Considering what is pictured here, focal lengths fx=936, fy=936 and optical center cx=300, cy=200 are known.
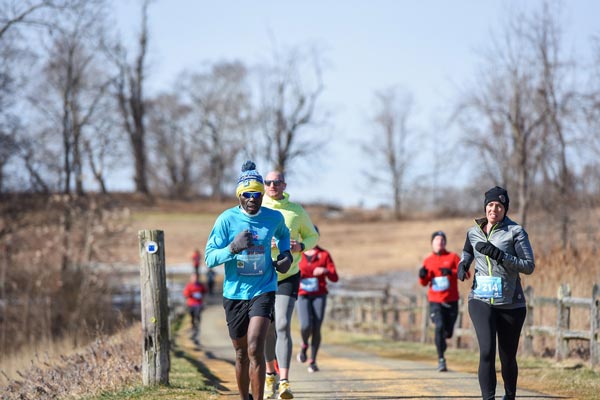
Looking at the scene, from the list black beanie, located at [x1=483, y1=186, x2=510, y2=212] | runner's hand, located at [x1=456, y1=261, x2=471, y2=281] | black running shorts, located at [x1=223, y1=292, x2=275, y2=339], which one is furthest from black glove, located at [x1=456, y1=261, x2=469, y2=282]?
black running shorts, located at [x1=223, y1=292, x2=275, y2=339]

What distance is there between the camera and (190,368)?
13273 millimetres

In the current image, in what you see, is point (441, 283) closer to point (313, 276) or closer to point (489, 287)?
point (313, 276)

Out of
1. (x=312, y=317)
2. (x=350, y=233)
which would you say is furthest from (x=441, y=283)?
(x=350, y=233)

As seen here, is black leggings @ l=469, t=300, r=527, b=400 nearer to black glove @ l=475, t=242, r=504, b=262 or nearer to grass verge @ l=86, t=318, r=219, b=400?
black glove @ l=475, t=242, r=504, b=262

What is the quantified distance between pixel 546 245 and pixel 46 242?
55.0 feet

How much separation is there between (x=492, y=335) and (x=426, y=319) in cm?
1339

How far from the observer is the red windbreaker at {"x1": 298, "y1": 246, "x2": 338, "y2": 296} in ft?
43.7

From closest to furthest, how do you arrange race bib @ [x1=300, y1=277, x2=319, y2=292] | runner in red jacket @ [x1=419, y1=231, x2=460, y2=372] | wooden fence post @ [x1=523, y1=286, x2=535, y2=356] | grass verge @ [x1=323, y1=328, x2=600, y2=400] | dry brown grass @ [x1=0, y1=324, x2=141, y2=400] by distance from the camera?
dry brown grass @ [x1=0, y1=324, x2=141, y2=400], grass verge @ [x1=323, y1=328, x2=600, y2=400], race bib @ [x1=300, y1=277, x2=319, y2=292], runner in red jacket @ [x1=419, y1=231, x2=460, y2=372], wooden fence post @ [x1=523, y1=286, x2=535, y2=356]

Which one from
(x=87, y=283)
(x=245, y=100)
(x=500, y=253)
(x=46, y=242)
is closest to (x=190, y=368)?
(x=500, y=253)

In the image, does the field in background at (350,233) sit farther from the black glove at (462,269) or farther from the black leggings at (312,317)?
the black glove at (462,269)

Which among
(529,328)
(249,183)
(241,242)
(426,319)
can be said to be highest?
(249,183)

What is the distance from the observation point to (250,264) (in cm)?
811

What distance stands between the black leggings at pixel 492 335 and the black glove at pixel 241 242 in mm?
2175

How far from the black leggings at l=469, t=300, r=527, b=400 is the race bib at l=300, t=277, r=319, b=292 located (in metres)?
4.95
